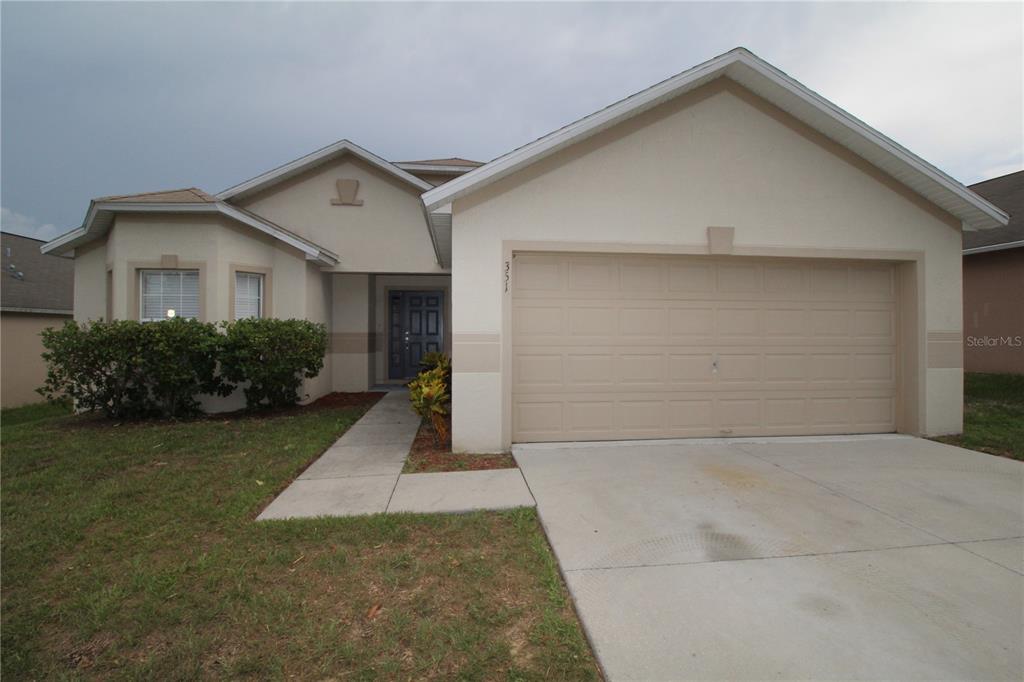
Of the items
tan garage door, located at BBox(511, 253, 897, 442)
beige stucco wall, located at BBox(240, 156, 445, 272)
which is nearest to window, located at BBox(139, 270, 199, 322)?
beige stucco wall, located at BBox(240, 156, 445, 272)

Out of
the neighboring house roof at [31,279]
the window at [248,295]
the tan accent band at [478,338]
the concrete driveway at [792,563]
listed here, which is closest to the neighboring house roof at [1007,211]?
the concrete driveway at [792,563]

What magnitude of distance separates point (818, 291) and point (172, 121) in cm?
4162

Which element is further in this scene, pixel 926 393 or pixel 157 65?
pixel 157 65

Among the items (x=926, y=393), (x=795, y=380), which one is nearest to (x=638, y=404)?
(x=795, y=380)

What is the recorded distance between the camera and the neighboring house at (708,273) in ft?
20.5

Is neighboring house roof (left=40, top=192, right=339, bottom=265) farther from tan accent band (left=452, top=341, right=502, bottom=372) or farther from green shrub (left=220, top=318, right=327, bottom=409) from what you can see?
tan accent band (left=452, top=341, right=502, bottom=372)

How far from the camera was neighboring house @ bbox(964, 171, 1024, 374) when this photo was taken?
12125 millimetres

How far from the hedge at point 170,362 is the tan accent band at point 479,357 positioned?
185 inches

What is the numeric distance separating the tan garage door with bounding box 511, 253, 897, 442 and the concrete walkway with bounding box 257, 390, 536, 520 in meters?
1.59

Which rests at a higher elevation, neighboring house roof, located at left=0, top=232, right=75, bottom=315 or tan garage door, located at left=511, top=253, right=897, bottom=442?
neighboring house roof, located at left=0, top=232, right=75, bottom=315

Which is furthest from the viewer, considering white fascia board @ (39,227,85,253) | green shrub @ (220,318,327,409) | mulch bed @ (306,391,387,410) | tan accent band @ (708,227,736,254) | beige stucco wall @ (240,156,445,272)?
beige stucco wall @ (240,156,445,272)

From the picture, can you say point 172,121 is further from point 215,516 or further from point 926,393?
point 926,393

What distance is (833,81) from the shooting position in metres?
13.1

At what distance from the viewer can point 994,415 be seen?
27.9 feet
